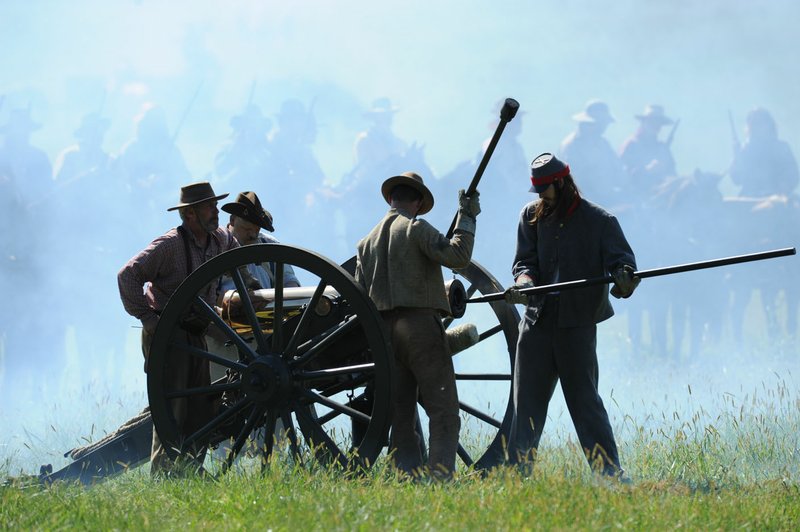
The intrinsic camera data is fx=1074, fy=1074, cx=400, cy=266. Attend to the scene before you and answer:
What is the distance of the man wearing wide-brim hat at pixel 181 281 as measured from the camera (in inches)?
225

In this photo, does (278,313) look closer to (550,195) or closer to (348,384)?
(348,384)

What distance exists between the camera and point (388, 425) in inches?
197

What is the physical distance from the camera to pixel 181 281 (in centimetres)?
588

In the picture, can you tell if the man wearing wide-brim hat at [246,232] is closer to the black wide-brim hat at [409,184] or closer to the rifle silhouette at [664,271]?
the black wide-brim hat at [409,184]

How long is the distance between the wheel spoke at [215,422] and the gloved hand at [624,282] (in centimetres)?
187

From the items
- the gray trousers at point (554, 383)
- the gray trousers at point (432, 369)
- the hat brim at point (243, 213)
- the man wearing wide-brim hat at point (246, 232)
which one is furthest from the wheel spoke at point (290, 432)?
the hat brim at point (243, 213)

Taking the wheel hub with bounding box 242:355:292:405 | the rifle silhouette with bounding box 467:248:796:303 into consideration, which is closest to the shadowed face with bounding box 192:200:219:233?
the wheel hub with bounding box 242:355:292:405

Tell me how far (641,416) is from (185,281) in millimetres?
5180

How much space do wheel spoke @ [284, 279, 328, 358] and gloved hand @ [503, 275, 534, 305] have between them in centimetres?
90

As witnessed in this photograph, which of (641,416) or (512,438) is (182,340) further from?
(641,416)

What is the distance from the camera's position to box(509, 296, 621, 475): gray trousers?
Answer: 5312mm

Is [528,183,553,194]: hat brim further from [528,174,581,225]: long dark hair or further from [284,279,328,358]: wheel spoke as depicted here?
[284,279,328,358]: wheel spoke

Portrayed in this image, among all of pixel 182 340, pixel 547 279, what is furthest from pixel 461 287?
pixel 182 340

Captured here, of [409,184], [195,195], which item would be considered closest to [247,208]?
[195,195]
